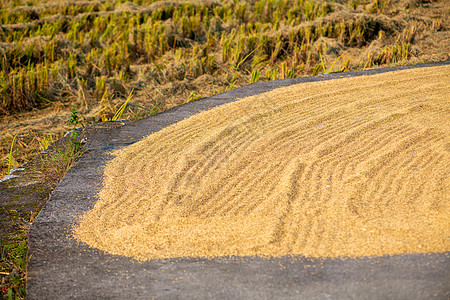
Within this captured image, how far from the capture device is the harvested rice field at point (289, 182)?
1.68 meters

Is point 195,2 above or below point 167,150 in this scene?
above

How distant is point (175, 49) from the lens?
5543mm

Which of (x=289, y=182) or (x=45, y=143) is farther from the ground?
(x=289, y=182)

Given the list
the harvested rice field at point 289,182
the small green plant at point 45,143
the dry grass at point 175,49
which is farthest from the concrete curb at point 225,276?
the dry grass at point 175,49

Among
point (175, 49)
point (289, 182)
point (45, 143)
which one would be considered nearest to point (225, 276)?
point (289, 182)

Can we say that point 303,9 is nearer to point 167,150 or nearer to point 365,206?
point 167,150

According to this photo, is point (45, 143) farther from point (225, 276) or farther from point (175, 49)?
point (175, 49)

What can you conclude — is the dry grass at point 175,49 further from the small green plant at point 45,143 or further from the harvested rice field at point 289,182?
the harvested rice field at point 289,182

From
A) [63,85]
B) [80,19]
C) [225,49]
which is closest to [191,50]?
[225,49]

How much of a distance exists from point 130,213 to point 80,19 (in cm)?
544

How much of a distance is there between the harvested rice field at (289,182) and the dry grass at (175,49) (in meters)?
1.02

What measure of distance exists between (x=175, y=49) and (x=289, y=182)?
3862 mm

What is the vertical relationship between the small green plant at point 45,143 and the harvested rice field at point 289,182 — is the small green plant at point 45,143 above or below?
below

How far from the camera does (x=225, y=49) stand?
4902 millimetres
